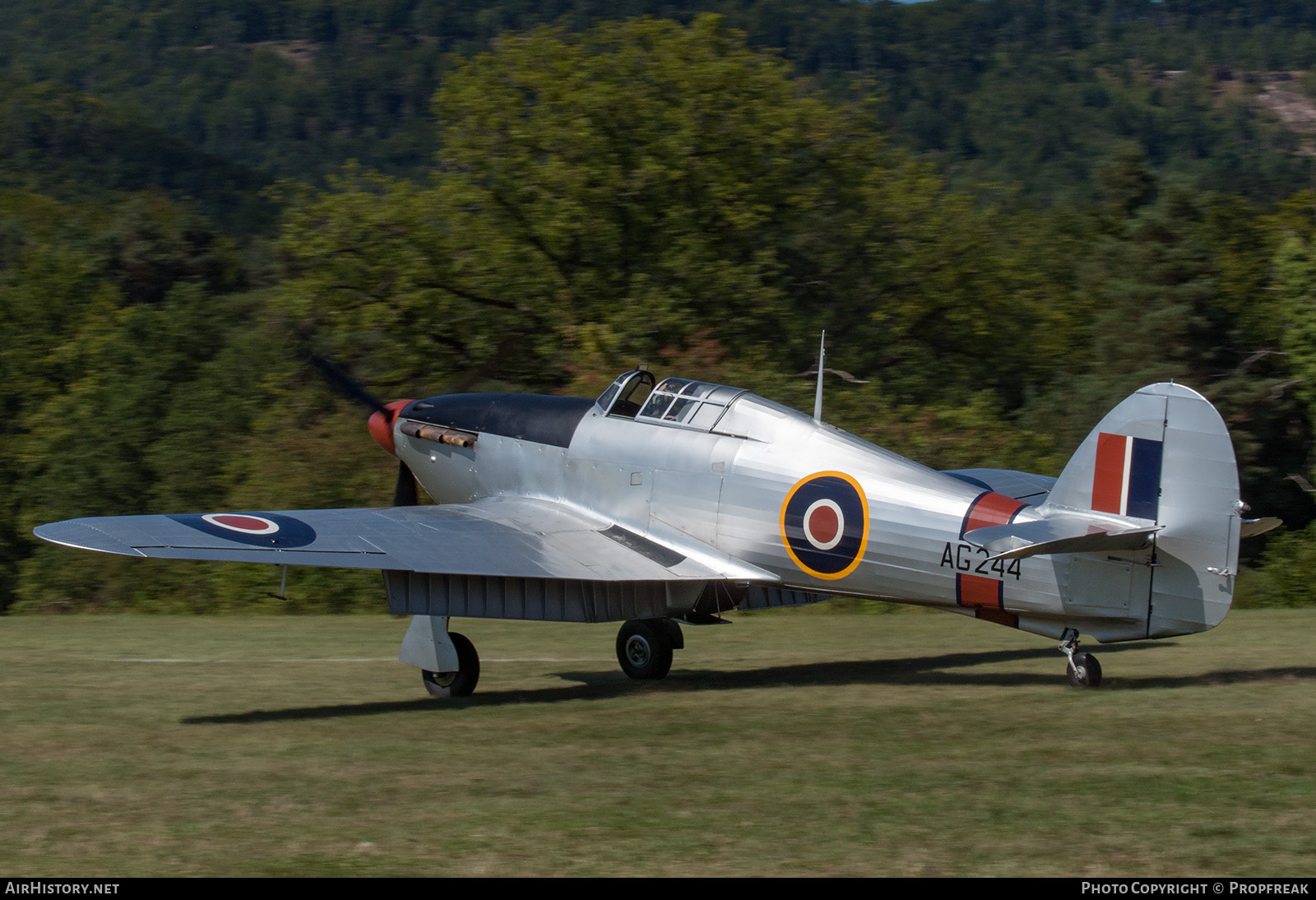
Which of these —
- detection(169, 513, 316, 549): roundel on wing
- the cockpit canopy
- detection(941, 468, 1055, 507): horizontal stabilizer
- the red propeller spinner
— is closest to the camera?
detection(169, 513, 316, 549): roundel on wing

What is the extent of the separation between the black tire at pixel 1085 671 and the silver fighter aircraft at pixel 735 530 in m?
0.02

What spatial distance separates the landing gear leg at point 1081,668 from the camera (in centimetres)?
878

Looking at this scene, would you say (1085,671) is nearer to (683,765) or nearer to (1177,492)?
(1177,492)

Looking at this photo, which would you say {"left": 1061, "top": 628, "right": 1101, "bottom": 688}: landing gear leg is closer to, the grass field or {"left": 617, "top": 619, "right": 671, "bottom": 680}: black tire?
the grass field

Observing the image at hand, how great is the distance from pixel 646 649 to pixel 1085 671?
3279mm

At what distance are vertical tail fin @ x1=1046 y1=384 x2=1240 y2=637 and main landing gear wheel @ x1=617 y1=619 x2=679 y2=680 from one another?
363 cm

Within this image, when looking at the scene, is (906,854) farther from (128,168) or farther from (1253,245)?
(128,168)

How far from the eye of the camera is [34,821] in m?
5.95

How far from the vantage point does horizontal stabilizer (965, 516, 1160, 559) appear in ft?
25.6

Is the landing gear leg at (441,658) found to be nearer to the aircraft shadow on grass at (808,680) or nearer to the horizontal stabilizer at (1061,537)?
the aircraft shadow on grass at (808,680)

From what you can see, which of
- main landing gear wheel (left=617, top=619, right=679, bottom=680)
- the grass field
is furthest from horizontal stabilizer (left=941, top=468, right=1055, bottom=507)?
main landing gear wheel (left=617, top=619, right=679, bottom=680)

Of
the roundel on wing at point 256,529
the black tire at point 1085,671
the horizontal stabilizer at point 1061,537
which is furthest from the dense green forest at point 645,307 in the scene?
the horizontal stabilizer at point 1061,537

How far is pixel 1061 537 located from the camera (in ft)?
25.5

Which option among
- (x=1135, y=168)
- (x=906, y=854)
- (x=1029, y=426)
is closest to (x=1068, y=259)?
(x=1135, y=168)
